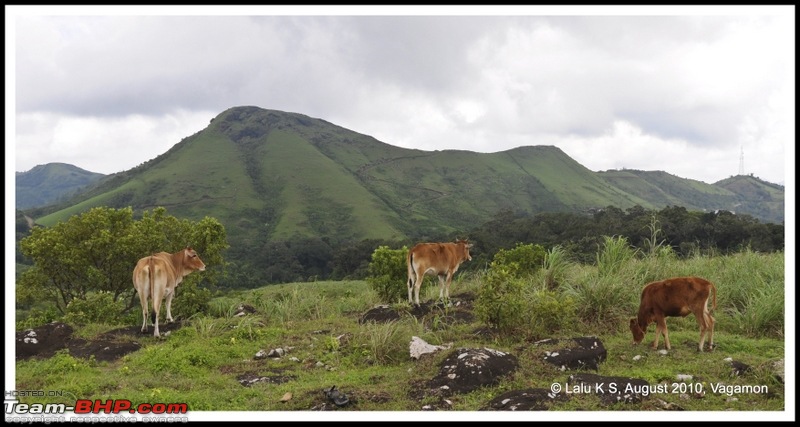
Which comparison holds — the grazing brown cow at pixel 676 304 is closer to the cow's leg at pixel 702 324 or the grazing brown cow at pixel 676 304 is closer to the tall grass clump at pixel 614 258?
the cow's leg at pixel 702 324

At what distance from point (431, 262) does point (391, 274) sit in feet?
7.12

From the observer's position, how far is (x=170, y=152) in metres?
192

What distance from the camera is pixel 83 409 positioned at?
6.49 meters

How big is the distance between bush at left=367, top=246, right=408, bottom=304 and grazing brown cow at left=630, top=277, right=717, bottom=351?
741cm

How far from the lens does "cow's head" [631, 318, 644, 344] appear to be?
868 cm

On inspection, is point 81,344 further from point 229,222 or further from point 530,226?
point 229,222

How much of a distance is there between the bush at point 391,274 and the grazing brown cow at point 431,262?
104 cm

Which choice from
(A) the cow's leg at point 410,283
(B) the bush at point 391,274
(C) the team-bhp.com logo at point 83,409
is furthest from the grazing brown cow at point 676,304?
(C) the team-bhp.com logo at point 83,409

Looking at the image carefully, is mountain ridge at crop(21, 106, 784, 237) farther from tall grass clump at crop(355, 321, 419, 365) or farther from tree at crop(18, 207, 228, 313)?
tall grass clump at crop(355, 321, 419, 365)

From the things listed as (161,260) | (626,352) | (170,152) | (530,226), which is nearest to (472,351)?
(626,352)

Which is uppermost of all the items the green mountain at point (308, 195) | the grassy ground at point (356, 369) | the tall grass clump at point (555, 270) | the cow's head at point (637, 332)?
the green mountain at point (308, 195)

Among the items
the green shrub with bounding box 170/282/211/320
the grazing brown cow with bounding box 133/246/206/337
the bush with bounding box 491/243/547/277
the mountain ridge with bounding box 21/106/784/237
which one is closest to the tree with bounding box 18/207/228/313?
the green shrub with bounding box 170/282/211/320

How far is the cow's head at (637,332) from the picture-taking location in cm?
868

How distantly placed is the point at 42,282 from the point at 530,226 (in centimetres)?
5400
